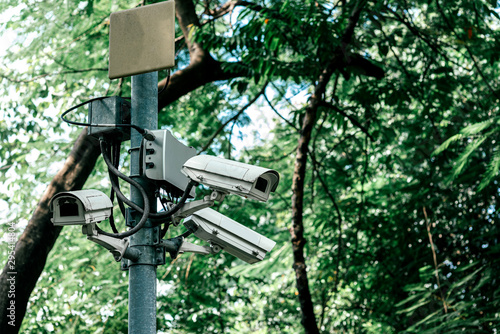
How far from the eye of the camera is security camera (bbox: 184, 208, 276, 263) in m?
3.04

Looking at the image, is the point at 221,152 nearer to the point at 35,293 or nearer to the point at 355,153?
the point at 355,153

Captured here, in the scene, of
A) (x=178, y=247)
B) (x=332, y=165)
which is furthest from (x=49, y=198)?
(x=332, y=165)

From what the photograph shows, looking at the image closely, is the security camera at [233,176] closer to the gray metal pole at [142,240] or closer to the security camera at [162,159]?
the security camera at [162,159]

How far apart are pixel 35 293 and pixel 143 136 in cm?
826

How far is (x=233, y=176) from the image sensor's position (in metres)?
2.71

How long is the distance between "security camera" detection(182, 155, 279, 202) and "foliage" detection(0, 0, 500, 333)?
333 cm

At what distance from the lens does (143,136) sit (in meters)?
2.99

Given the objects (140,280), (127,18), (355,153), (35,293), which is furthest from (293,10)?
(35,293)

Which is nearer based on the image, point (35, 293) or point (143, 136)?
point (143, 136)

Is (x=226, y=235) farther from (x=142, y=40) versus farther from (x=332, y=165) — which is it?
(x=332, y=165)

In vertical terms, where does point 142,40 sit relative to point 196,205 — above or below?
above

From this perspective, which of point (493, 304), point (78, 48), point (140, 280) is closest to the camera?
point (140, 280)

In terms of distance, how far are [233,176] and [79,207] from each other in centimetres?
73

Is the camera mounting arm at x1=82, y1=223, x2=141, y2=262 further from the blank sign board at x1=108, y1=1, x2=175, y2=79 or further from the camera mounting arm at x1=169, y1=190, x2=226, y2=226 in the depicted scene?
the blank sign board at x1=108, y1=1, x2=175, y2=79
